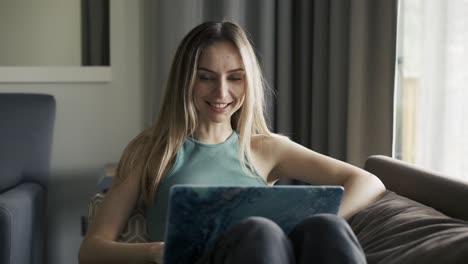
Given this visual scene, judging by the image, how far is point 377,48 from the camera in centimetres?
251

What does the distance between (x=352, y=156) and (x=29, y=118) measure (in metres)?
1.21

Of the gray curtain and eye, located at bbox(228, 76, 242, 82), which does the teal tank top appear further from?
the gray curtain

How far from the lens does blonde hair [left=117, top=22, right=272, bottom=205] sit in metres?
1.73

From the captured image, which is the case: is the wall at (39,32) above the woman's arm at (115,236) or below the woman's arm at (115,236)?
above

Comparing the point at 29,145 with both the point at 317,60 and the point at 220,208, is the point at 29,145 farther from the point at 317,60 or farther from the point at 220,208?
the point at 220,208

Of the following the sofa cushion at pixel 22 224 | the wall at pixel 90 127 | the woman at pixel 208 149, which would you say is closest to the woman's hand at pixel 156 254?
the woman at pixel 208 149

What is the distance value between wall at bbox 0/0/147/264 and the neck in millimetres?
1101

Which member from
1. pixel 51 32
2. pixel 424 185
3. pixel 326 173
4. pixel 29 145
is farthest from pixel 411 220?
pixel 51 32

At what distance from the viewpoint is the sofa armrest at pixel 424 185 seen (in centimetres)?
149

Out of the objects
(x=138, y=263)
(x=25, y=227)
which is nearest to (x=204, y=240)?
(x=138, y=263)

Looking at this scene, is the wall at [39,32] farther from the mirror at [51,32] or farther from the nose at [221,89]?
the nose at [221,89]

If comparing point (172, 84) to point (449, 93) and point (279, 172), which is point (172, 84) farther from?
point (449, 93)

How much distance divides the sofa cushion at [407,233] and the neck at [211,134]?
41 cm

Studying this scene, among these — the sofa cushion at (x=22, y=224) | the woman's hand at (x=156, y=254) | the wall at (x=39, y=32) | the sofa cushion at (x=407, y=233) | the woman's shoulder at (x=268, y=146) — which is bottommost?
the sofa cushion at (x=22, y=224)
